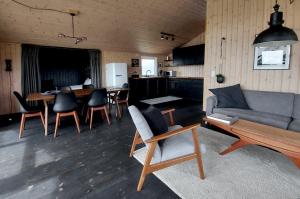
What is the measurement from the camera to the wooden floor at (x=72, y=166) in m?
1.74

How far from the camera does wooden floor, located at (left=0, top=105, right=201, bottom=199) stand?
1.74 meters

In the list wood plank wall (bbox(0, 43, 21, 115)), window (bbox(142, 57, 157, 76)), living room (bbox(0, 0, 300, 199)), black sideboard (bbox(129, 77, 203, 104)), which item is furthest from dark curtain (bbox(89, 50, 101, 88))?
window (bbox(142, 57, 157, 76))

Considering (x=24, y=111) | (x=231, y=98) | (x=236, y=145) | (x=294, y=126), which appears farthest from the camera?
(x=231, y=98)

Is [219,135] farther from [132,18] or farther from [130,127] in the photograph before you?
[132,18]

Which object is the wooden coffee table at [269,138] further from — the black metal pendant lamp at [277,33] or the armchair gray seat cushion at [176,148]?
the black metal pendant lamp at [277,33]

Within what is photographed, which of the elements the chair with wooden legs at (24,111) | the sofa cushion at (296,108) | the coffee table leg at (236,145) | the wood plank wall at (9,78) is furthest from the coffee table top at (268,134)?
the wood plank wall at (9,78)

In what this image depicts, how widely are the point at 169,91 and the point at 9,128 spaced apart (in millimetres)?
5729

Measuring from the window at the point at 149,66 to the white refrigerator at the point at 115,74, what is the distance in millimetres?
1589

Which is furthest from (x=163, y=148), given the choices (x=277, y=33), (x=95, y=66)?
(x=95, y=66)

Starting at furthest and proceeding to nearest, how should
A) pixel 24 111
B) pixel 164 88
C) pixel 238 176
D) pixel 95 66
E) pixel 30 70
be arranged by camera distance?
pixel 164 88
pixel 95 66
pixel 30 70
pixel 24 111
pixel 238 176

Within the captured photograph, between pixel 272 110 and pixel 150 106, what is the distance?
221 cm

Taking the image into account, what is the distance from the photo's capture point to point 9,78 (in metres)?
4.73

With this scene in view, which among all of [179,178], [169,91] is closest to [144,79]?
[169,91]

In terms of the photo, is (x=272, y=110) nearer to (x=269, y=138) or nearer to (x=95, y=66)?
(x=269, y=138)
